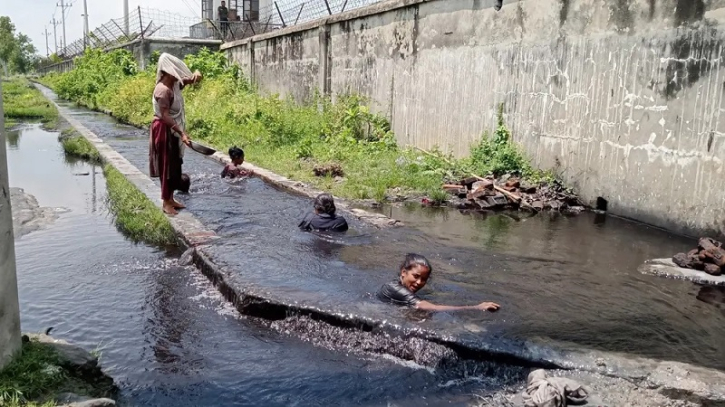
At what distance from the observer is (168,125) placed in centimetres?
712

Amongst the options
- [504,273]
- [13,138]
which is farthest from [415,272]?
[13,138]

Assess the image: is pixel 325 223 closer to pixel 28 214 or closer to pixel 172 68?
pixel 172 68

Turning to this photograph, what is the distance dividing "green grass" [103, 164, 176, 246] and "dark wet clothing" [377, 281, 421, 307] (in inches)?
115

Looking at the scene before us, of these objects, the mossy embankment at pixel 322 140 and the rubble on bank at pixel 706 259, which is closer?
the rubble on bank at pixel 706 259

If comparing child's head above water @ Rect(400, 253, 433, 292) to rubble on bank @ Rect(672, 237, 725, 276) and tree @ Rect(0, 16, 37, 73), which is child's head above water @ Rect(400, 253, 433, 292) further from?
tree @ Rect(0, 16, 37, 73)

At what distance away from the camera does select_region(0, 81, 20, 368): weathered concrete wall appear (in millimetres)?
3010

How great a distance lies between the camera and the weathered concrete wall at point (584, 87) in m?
7.02

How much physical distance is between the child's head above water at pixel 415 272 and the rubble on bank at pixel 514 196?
4156mm

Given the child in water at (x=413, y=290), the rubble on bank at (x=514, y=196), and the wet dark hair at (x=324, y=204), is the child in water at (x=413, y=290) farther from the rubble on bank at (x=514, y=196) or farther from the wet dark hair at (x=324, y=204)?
the rubble on bank at (x=514, y=196)

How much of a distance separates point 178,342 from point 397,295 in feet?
5.42

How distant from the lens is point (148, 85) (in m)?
21.8

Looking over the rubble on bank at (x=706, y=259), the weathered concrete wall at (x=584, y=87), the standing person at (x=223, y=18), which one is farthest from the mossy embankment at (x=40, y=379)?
the standing person at (x=223, y=18)

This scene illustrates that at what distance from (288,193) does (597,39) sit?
4.96 meters

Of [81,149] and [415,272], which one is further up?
[81,149]
